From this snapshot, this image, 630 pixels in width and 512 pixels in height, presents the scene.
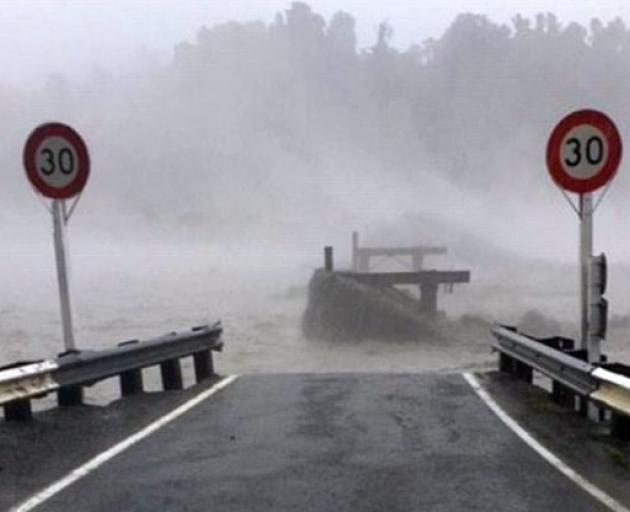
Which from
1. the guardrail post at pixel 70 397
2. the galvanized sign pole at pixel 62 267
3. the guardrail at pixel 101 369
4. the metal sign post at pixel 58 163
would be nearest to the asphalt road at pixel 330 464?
the guardrail at pixel 101 369

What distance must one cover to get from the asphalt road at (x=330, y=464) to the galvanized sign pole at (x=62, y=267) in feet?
5.13

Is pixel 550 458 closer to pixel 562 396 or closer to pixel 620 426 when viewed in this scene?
pixel 620 426

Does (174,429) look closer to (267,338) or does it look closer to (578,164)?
(578,164)

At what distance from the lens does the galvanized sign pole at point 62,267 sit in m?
10.7

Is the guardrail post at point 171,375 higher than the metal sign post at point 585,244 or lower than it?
lower

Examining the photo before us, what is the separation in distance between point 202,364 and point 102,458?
18.3 feet

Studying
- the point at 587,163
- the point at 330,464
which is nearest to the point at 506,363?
the point at 587,163

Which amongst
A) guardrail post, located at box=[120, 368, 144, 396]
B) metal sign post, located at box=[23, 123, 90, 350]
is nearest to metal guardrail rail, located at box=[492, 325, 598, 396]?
guardrail post, located at box=[120, 368, 144, 396]

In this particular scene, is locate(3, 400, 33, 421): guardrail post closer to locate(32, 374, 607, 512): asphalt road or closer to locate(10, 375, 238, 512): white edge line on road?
locate(10, 375, 238, 512): white edge line on road

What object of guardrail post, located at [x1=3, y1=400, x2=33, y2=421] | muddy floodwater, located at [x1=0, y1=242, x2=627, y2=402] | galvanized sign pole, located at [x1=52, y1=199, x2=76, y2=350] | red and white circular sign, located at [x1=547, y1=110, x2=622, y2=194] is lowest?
muddy floodwater, located at [x1=0, y1=242, x2=627, y2=402]

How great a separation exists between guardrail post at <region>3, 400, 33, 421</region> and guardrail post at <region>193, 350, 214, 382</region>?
3.77m

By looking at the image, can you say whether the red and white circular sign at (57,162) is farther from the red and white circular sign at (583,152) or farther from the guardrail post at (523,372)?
the guardrail post at (523,372)

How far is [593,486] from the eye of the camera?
678 centimetres

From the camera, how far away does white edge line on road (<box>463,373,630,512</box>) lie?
642cm
